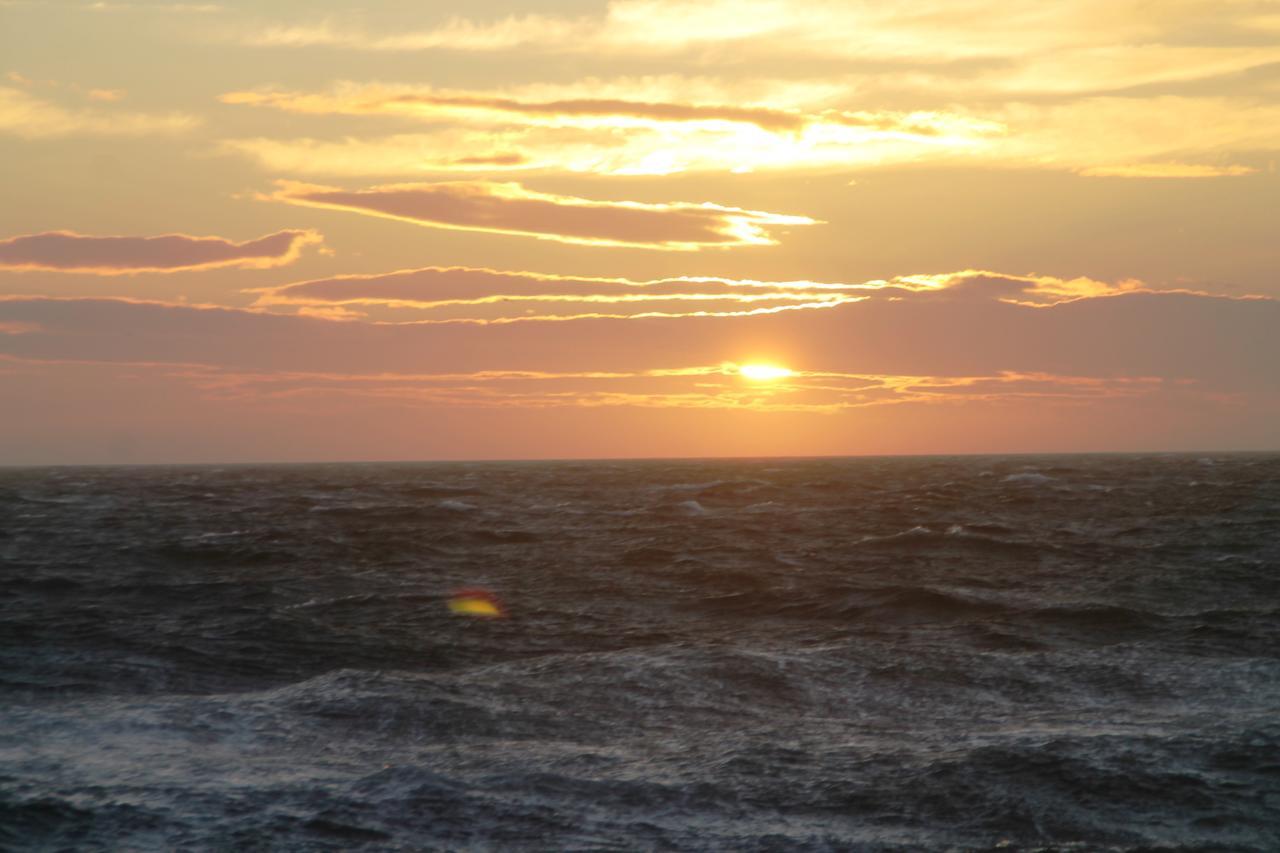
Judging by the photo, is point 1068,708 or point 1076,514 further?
point 1076,514

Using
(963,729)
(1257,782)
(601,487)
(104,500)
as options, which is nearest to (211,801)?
(963,729)

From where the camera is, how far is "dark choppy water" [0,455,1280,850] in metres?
13.5

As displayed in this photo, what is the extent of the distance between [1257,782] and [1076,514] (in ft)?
155

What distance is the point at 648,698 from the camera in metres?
19.6

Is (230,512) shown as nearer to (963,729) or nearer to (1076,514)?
(1076,514)

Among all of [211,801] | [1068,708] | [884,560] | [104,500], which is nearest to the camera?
[211,801]

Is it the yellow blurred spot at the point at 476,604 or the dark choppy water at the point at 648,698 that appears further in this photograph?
the yellow blurred spot at the point at 476,604

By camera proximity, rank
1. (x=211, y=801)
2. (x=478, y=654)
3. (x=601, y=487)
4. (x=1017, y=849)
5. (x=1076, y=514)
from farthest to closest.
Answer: (x=601, y=487) → (x=1076, y=514) → (x=478, y=654) → (x=211, y=801) → (x=1017, y=849)

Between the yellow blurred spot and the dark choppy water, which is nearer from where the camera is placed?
the dark choppy water

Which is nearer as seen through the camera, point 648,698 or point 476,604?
point 648,698

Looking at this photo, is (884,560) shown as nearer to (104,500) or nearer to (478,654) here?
(478,654)

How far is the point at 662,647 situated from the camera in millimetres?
24125

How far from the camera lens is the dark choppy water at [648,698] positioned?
13.5 meters

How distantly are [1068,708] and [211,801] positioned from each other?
42.2ft
